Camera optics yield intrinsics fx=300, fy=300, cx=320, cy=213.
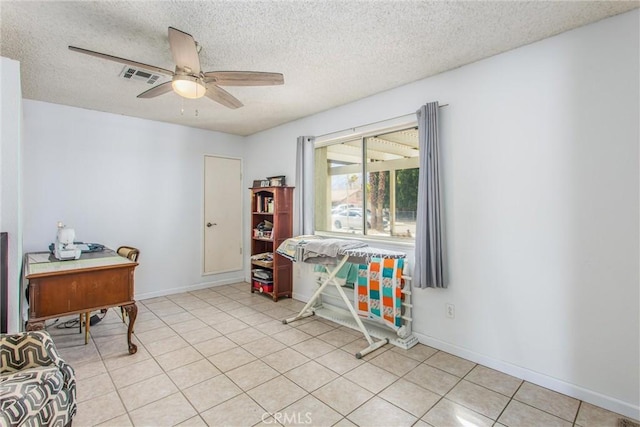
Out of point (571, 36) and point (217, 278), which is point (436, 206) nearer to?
point (571, 36)

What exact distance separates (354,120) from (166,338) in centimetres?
309

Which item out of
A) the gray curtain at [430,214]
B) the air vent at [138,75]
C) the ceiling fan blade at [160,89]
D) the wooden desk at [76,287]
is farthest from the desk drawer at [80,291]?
the gray curtain at [430,214]

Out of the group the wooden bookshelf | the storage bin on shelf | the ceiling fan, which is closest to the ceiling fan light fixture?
the ceiling fan

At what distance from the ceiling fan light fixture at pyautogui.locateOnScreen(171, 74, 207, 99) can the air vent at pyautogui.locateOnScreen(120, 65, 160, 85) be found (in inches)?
32.8

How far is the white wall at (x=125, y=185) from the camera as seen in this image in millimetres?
3525

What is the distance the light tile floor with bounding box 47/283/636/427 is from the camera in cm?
186

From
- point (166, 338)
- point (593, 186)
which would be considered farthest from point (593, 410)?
point (166, 338)

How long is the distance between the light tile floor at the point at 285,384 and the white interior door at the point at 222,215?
1.80 meters

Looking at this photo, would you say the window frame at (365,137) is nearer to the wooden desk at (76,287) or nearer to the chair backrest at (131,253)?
the chair backrest at (131,253)

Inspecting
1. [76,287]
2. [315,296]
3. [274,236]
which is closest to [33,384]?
[76,287]

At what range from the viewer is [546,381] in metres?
2.16

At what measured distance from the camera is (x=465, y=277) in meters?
2.60

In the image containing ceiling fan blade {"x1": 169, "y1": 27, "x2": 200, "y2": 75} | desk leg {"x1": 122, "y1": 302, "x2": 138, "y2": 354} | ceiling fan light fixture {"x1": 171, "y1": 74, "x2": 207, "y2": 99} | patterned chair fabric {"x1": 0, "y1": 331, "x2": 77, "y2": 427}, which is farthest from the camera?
desk leg {"x1": 122, "y1": 302, "x2": 138, "y2": 354}

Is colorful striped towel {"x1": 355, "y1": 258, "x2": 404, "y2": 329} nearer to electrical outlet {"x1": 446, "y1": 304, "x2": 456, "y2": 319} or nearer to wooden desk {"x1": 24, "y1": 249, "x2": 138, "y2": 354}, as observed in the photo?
electrical outlet {"x1": 446, "y1": 304, "x2": 456, "y2": 319}
